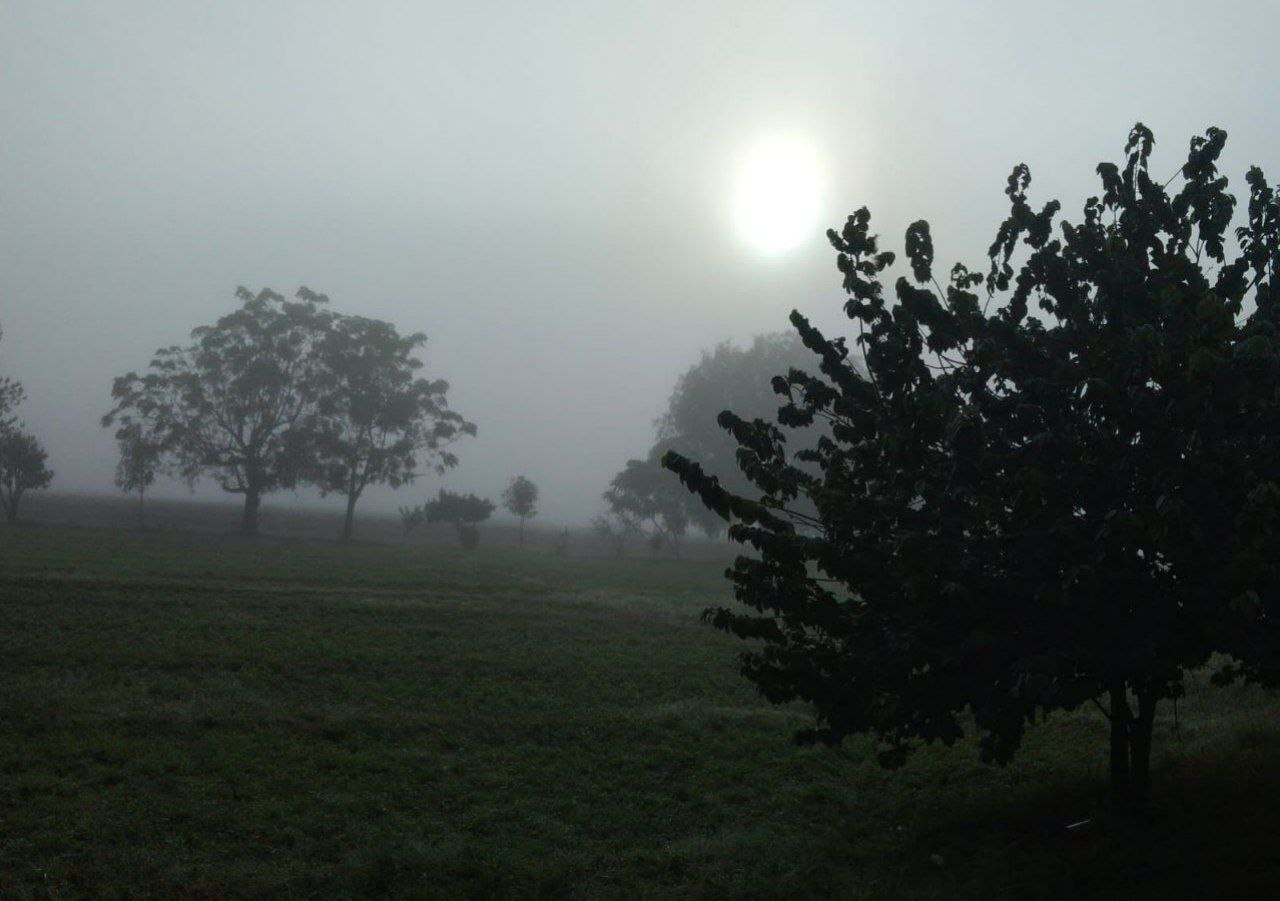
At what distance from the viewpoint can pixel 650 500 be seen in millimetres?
76188

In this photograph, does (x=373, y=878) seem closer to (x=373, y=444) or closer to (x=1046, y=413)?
(x=1046, y=413)

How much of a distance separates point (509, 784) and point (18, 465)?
6121 centimetres

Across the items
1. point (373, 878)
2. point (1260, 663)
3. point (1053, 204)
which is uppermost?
point (1053, 204)

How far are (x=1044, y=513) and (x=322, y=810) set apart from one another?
8.83m

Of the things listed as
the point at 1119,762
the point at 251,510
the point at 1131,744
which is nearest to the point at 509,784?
the point at 1119,762

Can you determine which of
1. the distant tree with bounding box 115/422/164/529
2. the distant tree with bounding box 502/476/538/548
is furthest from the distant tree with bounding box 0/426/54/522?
the distant tree with bounding box 502/476/538/548

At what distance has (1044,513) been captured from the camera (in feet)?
27.6

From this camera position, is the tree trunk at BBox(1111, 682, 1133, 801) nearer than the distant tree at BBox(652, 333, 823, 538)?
Yes

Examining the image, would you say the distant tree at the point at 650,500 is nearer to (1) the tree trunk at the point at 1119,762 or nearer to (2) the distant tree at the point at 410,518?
(2) the distant tree at the point at 410,518

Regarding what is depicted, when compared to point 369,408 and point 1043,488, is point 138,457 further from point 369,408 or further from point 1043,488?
point 1043,488

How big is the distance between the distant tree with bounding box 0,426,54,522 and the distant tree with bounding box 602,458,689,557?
40.2m

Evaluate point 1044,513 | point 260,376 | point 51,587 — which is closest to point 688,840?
point 1044,513

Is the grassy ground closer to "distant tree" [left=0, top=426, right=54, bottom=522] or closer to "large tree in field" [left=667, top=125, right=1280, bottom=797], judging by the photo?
"large tree in field" [left=667, top=125, right=1280, bottom=797]

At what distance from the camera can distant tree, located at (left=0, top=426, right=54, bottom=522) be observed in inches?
2371
